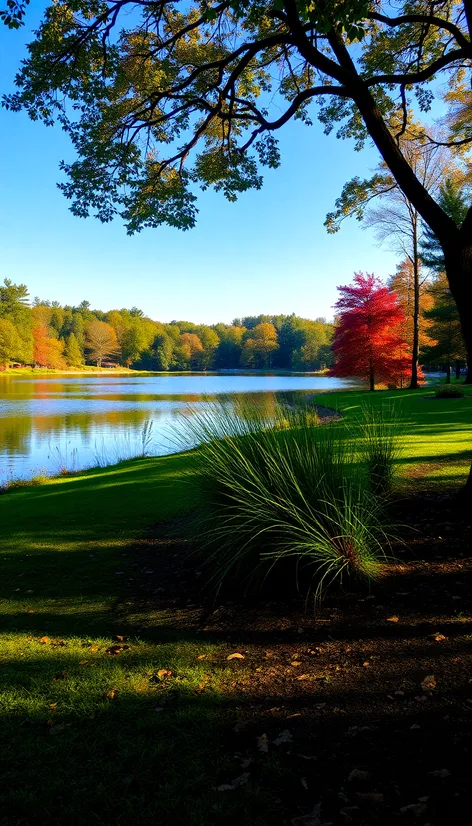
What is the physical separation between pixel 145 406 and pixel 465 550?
3352 centimetres

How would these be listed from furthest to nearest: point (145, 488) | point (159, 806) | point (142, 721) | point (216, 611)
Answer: point (145, 488)
point (216, 611)
point (142, 721)
point (159, 806)

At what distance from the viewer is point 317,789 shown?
206cm

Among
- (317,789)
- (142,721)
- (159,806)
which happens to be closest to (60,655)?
(142,721)

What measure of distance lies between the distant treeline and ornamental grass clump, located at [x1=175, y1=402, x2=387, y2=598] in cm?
9680

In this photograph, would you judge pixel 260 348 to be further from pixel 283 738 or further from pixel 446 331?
pixel 283 738

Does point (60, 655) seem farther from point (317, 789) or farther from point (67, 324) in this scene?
point (67, 324)

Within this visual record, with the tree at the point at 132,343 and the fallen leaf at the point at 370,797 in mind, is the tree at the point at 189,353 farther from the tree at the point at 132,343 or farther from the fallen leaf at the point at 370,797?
the fallen leaf at the point at 370,797

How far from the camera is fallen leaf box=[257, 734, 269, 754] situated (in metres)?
2.34

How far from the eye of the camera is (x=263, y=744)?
93.2 inches

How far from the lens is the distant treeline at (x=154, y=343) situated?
4070 inches

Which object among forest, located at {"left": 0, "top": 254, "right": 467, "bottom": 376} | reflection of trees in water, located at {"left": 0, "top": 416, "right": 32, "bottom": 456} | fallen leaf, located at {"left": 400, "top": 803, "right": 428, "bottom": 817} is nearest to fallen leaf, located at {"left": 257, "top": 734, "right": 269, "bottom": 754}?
fallen leaf, located at {"left": 400, "top": 803, "right": 428, "bottom": 817}

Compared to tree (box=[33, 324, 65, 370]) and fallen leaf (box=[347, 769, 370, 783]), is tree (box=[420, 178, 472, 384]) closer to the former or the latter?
fallen leaf (box=[347, 769, 370, 783])

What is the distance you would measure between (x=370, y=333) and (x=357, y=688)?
104 ft

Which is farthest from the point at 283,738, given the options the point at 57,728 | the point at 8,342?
the point at 8,342
